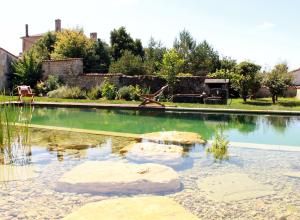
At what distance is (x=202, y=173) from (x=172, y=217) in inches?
72.4

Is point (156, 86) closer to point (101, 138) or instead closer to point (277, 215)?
point (101, 138)

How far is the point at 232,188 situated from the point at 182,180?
677 mm

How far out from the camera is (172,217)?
3707mm

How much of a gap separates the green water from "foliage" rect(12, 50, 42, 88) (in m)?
6.28

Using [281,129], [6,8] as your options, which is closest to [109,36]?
[6,8]

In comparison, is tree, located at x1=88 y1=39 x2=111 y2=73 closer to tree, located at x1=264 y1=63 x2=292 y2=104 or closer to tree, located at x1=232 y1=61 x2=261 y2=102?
tree, located at x1=232 y1=61 x2=261 y2=102

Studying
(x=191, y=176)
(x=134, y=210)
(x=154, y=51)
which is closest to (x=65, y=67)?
(x=154, y=51)

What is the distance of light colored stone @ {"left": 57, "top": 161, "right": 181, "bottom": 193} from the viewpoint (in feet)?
15.2

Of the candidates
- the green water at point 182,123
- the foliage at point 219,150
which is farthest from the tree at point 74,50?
the foliage at point 219,150

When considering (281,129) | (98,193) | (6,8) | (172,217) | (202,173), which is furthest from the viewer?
(6,8)

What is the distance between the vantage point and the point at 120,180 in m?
4.76

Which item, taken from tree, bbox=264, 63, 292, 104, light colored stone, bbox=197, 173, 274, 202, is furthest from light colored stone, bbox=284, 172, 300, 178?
tree, bbox=264, 63, 292, 104

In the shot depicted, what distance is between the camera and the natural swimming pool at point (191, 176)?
4.09 metres

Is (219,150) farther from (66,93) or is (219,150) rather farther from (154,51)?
(154,51)
